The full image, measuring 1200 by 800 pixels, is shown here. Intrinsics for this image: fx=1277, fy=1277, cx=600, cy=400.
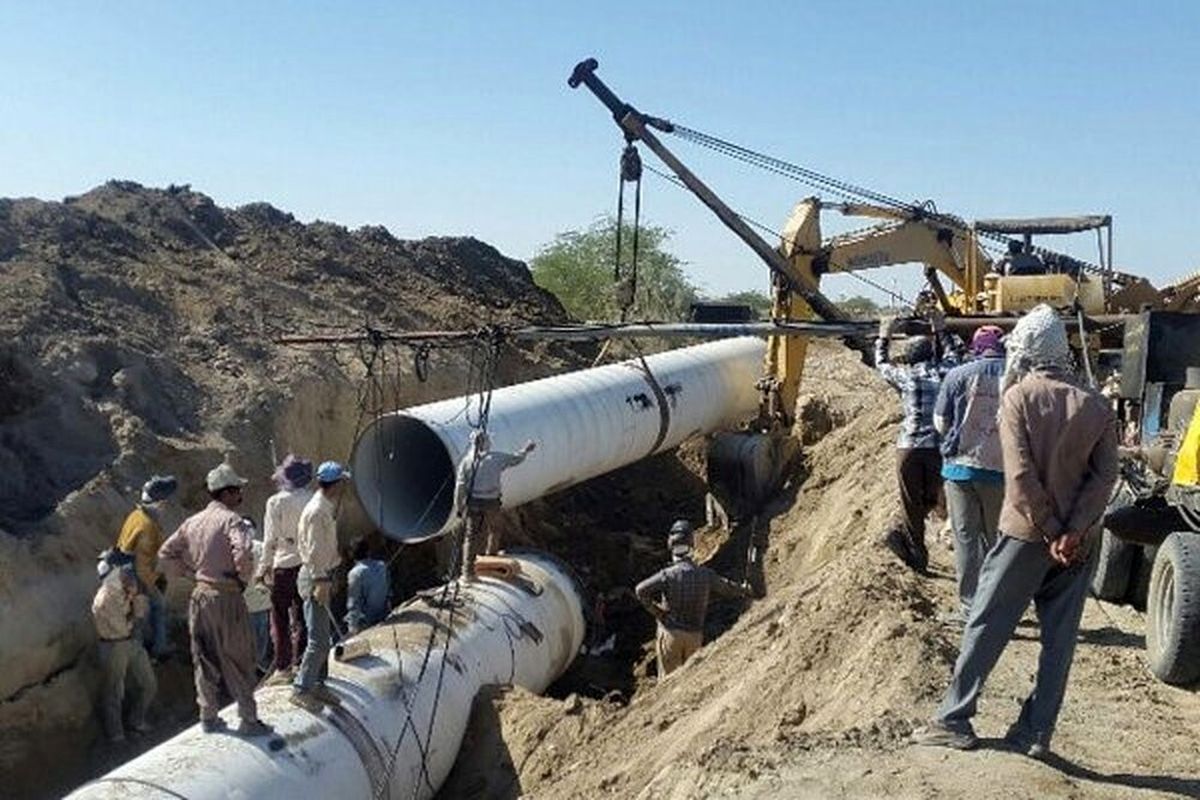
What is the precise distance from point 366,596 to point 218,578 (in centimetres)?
328

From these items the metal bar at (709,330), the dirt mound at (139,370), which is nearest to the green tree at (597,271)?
the dirt mound at (139,370)

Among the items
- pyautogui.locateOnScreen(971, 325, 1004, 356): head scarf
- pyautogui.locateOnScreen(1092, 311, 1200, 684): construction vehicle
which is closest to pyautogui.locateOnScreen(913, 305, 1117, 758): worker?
pyautogui.locateOnScreen(1092, 311, 1200, 684): construction vehicle

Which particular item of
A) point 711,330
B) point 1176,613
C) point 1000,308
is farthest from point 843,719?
point 1000,308

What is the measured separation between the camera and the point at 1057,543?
15.8 feet

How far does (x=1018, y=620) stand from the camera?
5.09 meters

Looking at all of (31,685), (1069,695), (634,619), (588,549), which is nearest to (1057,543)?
(1069,695)

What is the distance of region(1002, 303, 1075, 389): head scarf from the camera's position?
501cm

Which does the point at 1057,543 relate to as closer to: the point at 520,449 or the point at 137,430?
the point at 520,449

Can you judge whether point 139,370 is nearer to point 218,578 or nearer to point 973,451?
point 218,578

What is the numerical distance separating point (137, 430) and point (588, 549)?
5625mm

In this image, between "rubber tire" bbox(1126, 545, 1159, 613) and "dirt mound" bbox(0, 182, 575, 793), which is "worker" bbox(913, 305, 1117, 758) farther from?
"dirt mound" bbox(0, 182, 575, 793)

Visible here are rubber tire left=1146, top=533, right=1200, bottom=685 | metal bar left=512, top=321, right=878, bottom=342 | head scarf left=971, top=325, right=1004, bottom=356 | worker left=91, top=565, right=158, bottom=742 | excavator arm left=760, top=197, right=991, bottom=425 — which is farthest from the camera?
excavator arm left=760, top=197, right=991, bottom=425

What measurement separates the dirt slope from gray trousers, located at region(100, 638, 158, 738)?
3.03 meters

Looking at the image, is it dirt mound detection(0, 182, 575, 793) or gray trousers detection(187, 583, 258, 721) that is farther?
dirt mound detection(0, 182, 575, 793)
